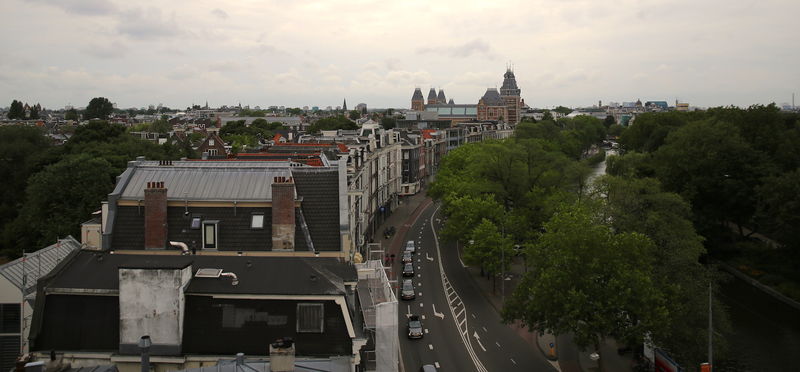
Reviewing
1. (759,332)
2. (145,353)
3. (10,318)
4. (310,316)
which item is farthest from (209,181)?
(759,332)

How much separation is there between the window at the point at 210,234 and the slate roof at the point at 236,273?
13.2 feet

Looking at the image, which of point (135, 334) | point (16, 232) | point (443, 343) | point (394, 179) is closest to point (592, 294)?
point (443, 343)

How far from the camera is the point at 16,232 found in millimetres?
59188

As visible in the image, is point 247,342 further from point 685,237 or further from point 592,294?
point 685,237

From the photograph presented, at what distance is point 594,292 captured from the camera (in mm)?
30234

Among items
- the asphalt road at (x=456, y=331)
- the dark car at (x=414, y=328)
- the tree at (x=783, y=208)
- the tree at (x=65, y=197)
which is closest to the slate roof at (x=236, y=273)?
the asphalt road at (x=456, y=331)

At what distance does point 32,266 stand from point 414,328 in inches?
929

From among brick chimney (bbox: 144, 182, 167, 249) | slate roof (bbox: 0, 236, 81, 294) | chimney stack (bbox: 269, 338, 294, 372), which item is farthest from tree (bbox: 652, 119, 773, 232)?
slate roof (bbox: 0, 236, 81, 294)

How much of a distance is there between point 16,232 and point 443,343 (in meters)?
42.8

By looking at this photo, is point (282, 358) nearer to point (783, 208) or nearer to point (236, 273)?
point (236, 273)

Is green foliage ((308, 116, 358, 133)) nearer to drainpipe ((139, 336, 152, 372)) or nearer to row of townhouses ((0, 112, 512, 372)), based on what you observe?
row of townhouses ((0, 112, 512, 372))

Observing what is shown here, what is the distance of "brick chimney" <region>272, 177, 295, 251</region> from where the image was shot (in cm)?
2755

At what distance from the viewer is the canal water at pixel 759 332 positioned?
128ft

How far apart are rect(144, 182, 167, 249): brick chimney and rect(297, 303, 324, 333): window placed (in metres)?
10.3
